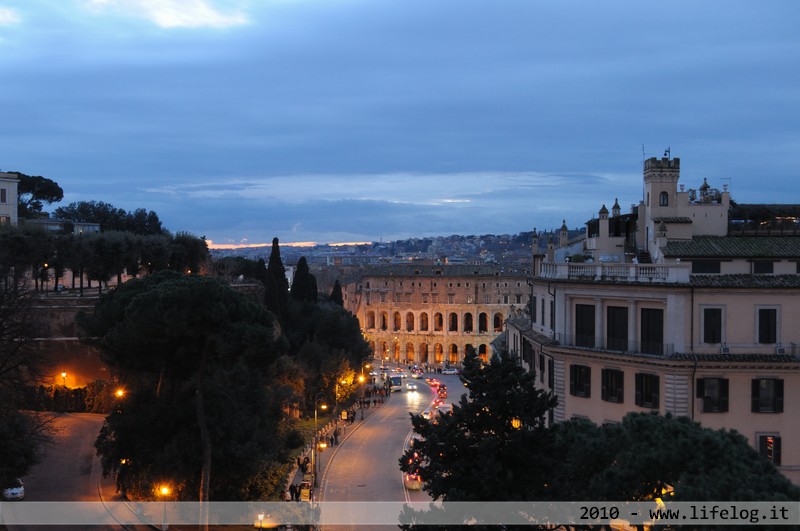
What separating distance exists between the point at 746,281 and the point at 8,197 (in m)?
53.3

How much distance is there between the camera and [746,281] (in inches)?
1074

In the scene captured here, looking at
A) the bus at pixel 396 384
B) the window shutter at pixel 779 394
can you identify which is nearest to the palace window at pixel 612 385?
the window shutter at pixel 779 394

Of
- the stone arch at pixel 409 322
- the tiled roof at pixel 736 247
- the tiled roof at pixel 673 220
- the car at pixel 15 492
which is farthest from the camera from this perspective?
the stone arch at pixel 409 322

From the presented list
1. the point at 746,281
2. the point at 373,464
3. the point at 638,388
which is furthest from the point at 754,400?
the point at 373,464

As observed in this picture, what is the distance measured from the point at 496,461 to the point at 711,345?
11.6 metres

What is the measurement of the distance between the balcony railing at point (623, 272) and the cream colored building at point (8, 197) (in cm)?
4611

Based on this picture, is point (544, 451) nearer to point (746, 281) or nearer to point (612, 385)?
point (612, 385)

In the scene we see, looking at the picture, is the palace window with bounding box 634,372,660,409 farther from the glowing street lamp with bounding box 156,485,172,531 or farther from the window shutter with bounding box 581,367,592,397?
the glowing street lamp with bounding box 156,485,172,531

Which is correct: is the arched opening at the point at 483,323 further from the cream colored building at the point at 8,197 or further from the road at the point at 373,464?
the cream colored building at the point at 8,197

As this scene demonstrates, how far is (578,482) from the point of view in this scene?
707 inches

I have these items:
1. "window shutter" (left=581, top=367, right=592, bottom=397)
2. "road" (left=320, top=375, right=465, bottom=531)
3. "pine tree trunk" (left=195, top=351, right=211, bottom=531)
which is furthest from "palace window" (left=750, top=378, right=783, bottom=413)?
"pine tree trunk" (left=195, top=351, right=211, bottom=531)

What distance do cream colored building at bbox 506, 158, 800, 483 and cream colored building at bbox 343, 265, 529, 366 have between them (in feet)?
228

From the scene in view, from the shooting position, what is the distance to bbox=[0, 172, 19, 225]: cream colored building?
63375 millimetres

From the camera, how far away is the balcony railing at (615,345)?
89.2ft
